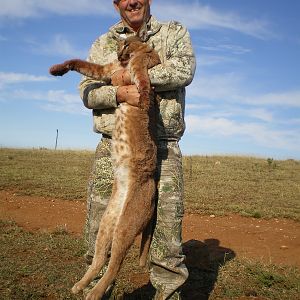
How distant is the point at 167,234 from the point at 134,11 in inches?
85.1

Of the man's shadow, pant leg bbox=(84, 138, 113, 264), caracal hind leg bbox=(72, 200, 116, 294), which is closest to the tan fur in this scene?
caracal hind leg bbox=(72, 200, 116, 294)

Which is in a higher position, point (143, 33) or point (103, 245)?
point (143, 33)

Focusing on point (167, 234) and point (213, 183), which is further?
point (213, 183)

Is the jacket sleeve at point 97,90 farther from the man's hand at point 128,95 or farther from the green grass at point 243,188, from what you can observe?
the green grass at point 243,188

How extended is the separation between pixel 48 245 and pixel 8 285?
6.20ft

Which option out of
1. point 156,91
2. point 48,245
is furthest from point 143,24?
point 48,245

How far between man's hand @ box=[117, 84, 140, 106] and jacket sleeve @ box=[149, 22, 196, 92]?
182mm

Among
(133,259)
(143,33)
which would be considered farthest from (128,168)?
(133,259)

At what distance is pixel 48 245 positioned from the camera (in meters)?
7.33

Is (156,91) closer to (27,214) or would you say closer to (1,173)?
(27,214)

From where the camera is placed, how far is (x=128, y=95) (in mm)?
3980

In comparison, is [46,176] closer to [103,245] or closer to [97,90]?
[97,90]

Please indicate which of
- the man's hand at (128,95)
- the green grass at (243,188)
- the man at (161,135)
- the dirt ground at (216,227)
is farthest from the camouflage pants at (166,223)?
the green grass at (243,188)

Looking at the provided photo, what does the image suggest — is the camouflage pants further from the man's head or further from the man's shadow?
the man's head
